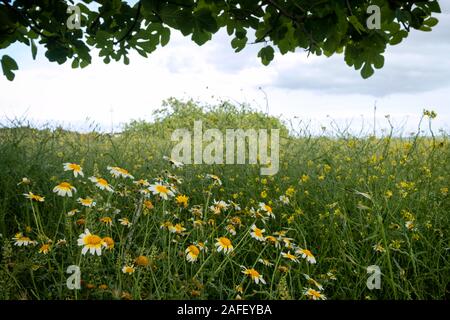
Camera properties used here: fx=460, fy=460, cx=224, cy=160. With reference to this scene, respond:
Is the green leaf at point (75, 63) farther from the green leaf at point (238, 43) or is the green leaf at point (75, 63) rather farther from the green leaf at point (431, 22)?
the green leaf at point (431, 22)

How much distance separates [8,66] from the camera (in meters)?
3.35

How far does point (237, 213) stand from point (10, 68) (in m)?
2.03

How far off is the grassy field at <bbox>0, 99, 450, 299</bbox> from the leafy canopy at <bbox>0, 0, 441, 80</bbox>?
0.97m

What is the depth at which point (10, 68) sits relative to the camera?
336 cm

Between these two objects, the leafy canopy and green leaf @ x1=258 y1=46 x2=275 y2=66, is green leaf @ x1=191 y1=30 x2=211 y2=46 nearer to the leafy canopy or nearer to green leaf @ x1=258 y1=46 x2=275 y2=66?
the leafy canopy

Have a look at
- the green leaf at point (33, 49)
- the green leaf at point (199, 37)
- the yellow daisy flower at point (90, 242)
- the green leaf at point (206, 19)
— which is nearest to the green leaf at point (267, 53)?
the green leaf at point (199, 37)

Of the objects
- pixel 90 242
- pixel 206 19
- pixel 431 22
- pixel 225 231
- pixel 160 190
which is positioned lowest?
pixel 225 231

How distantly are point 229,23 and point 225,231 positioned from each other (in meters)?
1.59

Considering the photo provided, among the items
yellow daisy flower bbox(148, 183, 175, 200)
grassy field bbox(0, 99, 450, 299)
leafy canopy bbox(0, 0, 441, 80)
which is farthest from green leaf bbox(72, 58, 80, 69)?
yellow daisy flower bbox(148, 183, 175, 200)

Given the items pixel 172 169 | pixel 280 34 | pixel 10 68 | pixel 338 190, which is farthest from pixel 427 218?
pixel 10 68

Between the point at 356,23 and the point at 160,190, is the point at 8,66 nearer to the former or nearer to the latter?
A: the point at 160,190

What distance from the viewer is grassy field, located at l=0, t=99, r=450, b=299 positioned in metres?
2.41

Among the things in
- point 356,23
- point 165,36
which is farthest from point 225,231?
point 356,23

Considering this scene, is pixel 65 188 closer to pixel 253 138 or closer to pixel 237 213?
pixel 237 213
